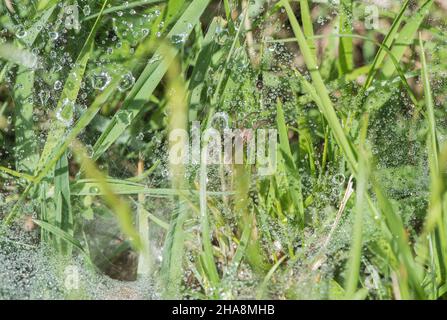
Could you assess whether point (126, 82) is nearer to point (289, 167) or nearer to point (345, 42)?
point (289, 167)

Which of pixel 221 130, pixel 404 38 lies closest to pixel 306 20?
pixel 404 38

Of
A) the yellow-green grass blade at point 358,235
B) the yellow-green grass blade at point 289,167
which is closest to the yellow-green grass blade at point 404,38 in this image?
the yellow-green grass blade at point 289,167

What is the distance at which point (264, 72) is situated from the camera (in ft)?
5.09

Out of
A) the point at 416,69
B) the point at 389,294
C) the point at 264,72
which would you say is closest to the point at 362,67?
the point at 416,69

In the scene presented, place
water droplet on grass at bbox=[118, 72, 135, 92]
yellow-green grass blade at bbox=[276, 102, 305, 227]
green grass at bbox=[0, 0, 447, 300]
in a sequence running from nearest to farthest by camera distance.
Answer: green grass at bbox=[0, 0, 447, 300]
yellow-green grass blade at bbox=[276, 102, 305, 227]
water droplet on grass at bbox=[118, 72, 135, 92]

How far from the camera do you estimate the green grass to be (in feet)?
4.13

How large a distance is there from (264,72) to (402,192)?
0.47 m

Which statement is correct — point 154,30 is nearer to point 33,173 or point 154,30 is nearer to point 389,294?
point 33,173

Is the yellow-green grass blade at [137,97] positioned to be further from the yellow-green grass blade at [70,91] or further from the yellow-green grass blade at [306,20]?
the yellow-green grass blade at [306,20]

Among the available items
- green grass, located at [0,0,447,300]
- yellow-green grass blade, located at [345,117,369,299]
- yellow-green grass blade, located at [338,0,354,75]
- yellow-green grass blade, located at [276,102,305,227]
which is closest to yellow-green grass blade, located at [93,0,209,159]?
green grass, located at [0,0,447,300]

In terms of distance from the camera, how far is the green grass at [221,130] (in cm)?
126

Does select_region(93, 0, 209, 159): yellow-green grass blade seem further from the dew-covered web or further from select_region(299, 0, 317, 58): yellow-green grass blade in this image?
select_region(299, 0, 317, 58): yellow-green grass blade

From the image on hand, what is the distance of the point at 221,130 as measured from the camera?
4.90ft

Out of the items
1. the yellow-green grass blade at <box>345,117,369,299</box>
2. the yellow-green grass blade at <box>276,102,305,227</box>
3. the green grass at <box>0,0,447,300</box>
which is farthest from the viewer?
the yellow-green grass blade at <box>276,102,305,227</box>
